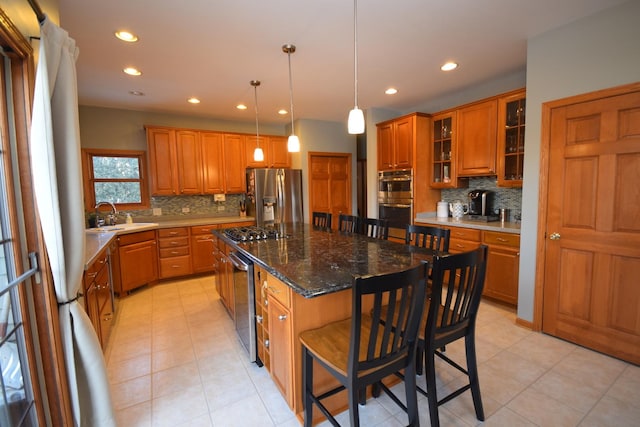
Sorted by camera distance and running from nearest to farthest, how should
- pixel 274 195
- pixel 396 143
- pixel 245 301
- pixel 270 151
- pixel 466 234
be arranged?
pixel 245 301 → pixel 466 234 → pixel 396 143 → pixel 274 195 → pixel 270 151

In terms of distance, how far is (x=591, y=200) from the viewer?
2.21 meters

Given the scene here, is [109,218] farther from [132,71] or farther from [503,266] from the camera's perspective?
[503,266]

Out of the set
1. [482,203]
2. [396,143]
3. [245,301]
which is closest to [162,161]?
[245,301]

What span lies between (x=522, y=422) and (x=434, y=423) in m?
0.60

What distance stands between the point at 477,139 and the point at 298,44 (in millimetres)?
2410

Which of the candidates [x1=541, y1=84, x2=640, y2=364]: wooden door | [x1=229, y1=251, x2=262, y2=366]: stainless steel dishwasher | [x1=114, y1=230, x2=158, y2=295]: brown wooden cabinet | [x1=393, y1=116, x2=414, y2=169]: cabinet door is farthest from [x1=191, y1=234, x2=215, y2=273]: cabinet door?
[x1=541, y1=84, x2=640, y2=364]: wooden door

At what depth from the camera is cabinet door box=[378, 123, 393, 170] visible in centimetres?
431

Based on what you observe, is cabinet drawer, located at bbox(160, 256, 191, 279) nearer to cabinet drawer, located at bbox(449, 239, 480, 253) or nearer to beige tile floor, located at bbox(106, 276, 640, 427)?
beige tile floor, located at bbox(106, 276, 640, 427)

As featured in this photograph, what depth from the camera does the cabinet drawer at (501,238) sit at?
2892 mm

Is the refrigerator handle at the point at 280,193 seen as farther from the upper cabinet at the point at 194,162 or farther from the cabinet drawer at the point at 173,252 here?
the cabinet drawer at the point at 173,252

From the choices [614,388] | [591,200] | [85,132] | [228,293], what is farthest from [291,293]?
[85,132]

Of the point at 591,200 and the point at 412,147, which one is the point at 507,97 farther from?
the point at 591,200

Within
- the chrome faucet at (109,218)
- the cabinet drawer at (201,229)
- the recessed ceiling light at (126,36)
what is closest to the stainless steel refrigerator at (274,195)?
the cabinet drawer at (201,229)

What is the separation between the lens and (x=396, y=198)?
4.24 metres
